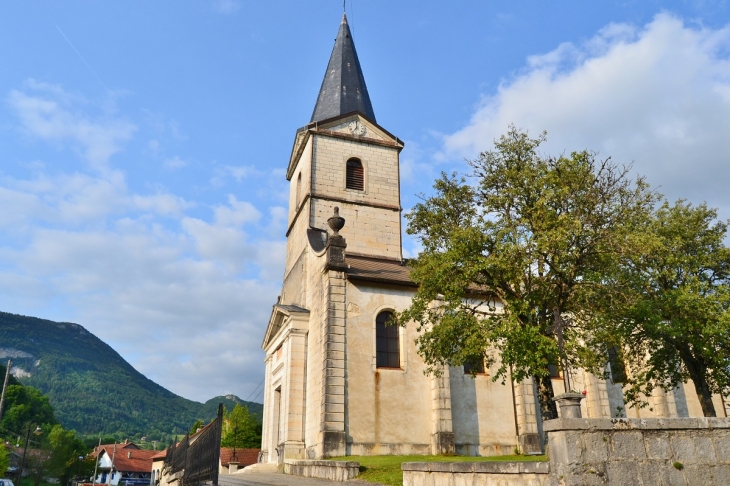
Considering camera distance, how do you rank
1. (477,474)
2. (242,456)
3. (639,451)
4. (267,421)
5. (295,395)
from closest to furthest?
(639,451) < (477,474) < (295,395) < (267,421) < (242,456)

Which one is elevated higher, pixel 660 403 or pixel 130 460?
pixel 660 403

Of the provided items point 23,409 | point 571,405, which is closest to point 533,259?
point 571,405

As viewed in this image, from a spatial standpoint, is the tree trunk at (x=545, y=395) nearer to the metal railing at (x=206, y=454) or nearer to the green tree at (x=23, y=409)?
the metal railing at (x=206, y=454)

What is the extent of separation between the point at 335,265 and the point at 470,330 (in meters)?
7.05

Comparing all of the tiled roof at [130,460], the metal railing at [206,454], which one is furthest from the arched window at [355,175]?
the tiled roof at [130,460]

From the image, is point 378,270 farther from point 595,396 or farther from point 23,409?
point 23,409

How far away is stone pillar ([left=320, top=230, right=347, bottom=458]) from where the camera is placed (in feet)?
59.0

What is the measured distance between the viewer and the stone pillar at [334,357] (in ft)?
59.0

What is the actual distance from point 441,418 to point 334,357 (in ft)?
14.1

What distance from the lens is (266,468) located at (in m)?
20.8

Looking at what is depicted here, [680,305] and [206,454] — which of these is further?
[680,305]

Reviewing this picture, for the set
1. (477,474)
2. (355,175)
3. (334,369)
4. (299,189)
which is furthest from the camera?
(299,189)

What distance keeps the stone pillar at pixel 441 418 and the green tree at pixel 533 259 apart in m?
4.30

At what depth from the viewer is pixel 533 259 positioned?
13977 millimetres
